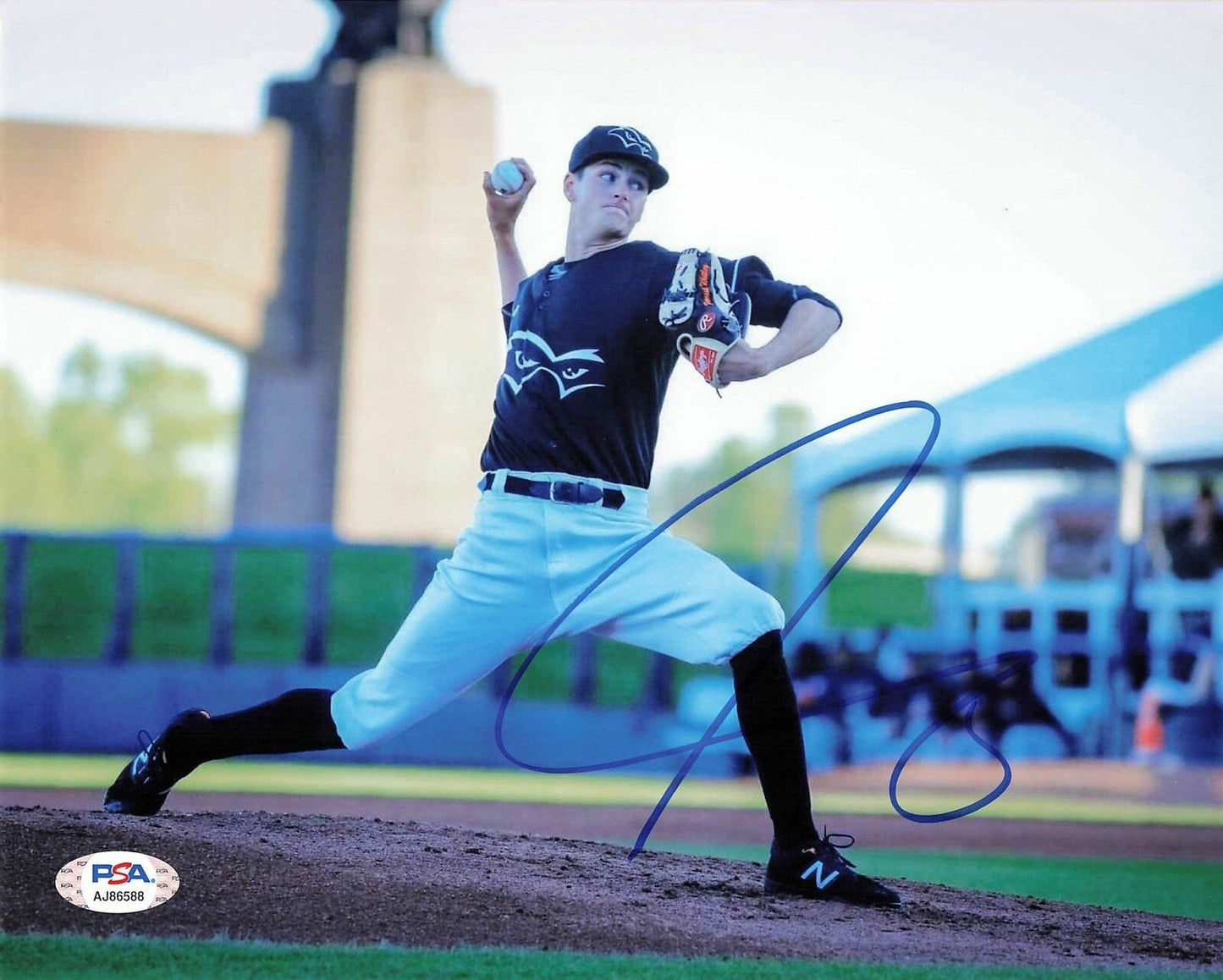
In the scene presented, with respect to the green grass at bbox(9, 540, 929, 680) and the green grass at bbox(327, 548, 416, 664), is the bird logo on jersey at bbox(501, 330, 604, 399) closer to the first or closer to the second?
the green grass at bbox(9, 540, 929, 680)

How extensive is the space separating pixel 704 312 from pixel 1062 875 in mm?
2952

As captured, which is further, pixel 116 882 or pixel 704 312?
pixel 704 312

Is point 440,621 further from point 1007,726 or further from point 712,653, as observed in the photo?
point 1007,726

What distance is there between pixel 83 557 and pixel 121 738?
1515 millimetres

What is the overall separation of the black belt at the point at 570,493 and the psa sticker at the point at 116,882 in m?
1.10

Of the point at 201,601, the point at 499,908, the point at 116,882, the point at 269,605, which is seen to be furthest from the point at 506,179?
the point at 201,601

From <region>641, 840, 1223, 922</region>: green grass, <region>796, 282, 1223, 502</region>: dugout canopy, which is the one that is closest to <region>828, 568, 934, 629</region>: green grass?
<region>796, 282, 1223, 502</region>: dugout canopy

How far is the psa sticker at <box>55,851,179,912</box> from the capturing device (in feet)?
10.2

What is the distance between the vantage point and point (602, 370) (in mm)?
3525

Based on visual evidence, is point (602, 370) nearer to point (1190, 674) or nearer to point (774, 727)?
point (774, 727)

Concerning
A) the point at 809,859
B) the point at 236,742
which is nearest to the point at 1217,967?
the point at 809,859

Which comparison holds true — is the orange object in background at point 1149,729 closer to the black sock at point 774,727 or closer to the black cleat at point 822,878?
the black cleat at point 822,878

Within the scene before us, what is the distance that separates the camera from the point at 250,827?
383 centimetres

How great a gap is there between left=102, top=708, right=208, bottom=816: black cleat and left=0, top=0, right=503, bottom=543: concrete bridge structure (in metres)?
7.53
